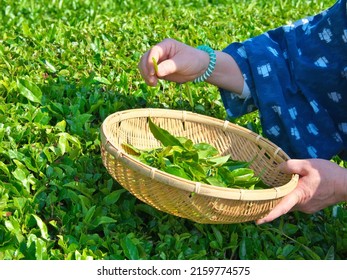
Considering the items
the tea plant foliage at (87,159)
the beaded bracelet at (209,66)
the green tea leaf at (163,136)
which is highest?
the beaded bracelet at (209,66)

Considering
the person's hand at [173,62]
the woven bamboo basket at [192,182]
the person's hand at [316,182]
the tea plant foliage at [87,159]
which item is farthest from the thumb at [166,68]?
the person's hand at [316,182]

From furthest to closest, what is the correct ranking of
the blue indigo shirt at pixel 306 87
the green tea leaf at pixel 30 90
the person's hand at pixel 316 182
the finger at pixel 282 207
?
the green tea leaf at pixel 30 90, the blue indigo shirt at pixel 306 87, the person's hand at pixel 316 182, the finger at pixel 282 207

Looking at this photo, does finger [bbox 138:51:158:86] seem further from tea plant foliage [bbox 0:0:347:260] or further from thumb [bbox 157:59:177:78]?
tea plant foliage [bbox 0:0:347:260]

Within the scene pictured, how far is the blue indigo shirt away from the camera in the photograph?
2.52 meters

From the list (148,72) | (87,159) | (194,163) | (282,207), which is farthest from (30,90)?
(282,207)

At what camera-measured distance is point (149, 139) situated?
2.41 metres

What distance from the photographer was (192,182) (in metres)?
1.86

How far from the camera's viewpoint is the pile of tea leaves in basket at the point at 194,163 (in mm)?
2084

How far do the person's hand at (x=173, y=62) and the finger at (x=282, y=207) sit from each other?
0.57 m

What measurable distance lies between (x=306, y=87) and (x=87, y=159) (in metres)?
0.83

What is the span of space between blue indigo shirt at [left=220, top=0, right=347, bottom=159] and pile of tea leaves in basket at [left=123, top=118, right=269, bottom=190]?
314 millimetres

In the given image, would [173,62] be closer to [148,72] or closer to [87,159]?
[148,72]

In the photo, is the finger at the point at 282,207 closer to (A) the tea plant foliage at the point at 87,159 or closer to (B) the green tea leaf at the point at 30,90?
(A) the tea plant foliage at the point at 87,159

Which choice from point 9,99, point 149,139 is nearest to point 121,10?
point 9,99
